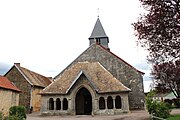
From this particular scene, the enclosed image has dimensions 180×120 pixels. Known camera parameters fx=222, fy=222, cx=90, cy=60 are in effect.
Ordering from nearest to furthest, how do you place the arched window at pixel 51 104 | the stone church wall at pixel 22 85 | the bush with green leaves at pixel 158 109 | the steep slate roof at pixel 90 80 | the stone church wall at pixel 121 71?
the bush with green leaves at pixel 158 109
the steep slate roof at pixel 90 80
the arched window at pixel 51 104
the stone church wall at pixel 121 71
the stone church wall at pixel 22 85

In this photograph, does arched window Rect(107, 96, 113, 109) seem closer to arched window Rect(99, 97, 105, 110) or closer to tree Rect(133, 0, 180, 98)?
arched window Rect(99, 97, 105, 110)

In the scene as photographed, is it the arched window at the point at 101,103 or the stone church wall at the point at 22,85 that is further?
the stone church wall at the point at 22,85

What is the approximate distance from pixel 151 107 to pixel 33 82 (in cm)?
2453

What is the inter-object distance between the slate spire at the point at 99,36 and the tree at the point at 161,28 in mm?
32644

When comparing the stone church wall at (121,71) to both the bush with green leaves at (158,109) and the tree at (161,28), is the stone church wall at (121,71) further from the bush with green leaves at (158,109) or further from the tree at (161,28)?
the tree at (161,28)

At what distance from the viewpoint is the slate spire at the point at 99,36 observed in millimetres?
45719

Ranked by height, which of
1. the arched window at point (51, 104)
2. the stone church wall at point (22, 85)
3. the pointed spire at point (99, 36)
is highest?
the pointed spire at point (99, 36)

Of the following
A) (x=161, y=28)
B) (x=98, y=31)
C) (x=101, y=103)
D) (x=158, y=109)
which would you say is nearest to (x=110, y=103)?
(x=101, y=103)

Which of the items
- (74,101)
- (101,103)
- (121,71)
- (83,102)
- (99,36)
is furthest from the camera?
(99,36)

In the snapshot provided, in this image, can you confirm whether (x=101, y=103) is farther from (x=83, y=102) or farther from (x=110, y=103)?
(x=83, y=102)

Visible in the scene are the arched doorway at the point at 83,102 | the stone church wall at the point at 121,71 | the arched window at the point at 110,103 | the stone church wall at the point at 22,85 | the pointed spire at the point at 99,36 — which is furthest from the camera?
the pointed spire at the point at 99,36

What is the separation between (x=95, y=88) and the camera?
87.1 ft

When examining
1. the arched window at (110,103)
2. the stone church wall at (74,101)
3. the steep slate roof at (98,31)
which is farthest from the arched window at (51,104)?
the steep slate roof at (98,31)

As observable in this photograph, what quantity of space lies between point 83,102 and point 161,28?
68.0ft
